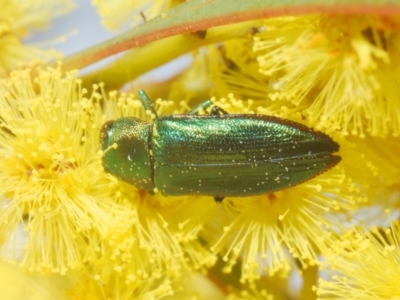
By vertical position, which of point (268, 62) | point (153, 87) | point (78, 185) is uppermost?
point (153, 87)

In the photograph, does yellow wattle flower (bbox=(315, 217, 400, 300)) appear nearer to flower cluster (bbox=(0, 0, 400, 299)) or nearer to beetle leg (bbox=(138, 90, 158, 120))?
flower cluster (bbox=(0, 0, 400, 299))

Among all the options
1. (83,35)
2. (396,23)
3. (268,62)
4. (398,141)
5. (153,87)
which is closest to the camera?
(396,23)

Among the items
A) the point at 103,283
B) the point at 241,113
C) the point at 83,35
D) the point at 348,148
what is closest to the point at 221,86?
the point at 241,113

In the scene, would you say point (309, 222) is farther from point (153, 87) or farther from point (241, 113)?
point (153, 87)

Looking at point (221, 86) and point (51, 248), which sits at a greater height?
point (221, 86)

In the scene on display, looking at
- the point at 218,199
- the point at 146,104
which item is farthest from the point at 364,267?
the point at 146,104

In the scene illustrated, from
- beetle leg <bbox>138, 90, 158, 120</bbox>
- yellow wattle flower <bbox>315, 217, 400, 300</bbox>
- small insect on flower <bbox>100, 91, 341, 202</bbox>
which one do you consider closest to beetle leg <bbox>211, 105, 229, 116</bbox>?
small insect on flower <bbox>100, 91, 341, 202</bbox>

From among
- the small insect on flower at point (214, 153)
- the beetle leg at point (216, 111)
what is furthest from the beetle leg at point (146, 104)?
the beetle leg at point (216, 111)

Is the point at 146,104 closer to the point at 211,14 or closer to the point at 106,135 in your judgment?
the point at 106,135
